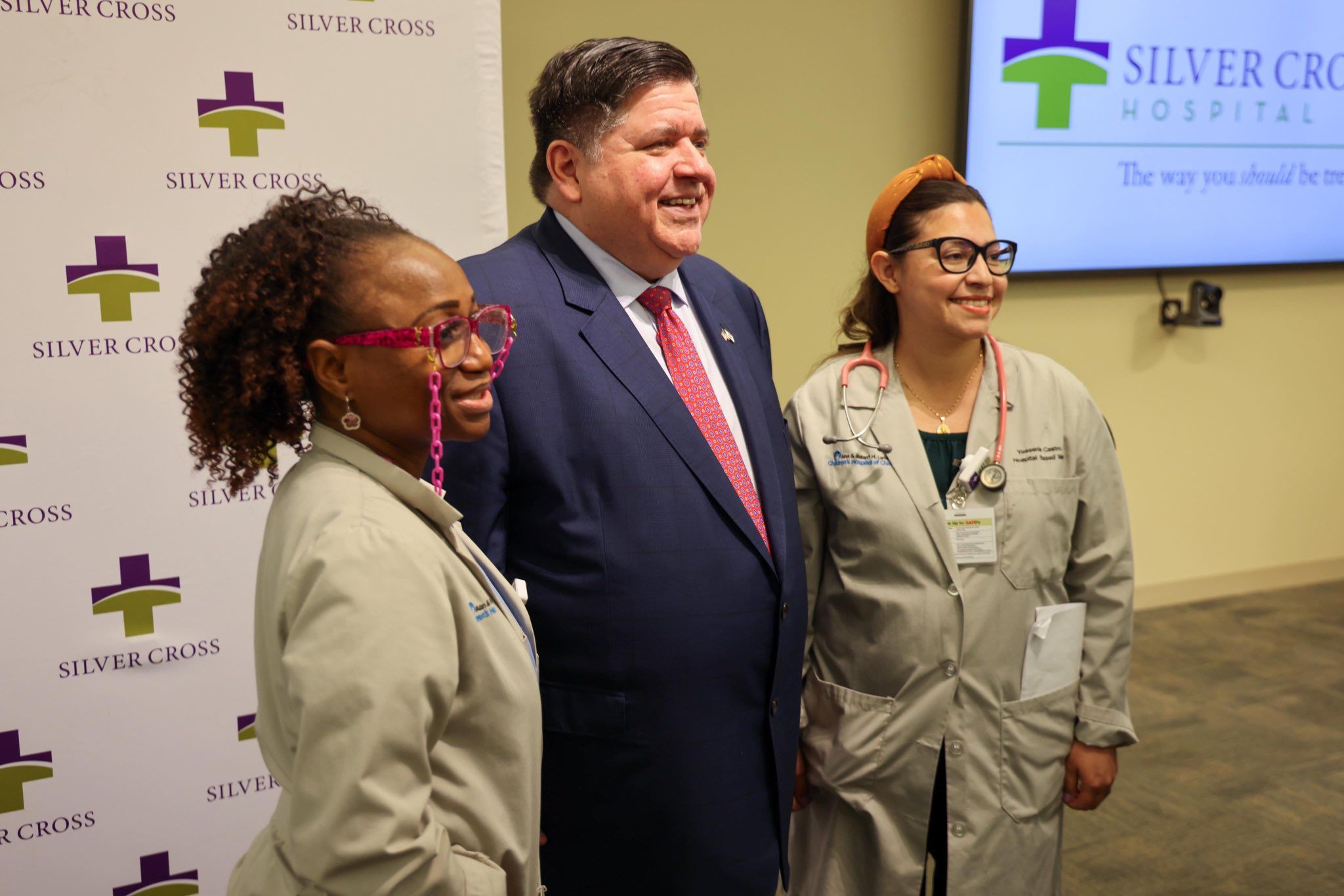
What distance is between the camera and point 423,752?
3.11ft

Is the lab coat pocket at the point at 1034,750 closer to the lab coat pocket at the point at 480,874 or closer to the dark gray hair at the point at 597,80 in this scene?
the lab coat pocket at the point at 480,874

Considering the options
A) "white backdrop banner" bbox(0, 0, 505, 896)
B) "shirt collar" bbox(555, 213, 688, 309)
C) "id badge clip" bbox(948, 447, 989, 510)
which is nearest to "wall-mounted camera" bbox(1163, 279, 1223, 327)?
"id badge clip" bbox(948, 447, 989, 510)

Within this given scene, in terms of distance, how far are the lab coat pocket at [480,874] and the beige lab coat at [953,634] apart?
2.79ft

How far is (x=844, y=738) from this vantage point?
69.6 inches

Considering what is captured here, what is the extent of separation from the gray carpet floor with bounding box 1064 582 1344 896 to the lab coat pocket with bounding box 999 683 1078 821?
36.2 inches

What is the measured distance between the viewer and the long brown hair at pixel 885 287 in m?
1.82

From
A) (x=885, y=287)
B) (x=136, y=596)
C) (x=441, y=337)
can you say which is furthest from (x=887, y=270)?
(x=136, y=596)

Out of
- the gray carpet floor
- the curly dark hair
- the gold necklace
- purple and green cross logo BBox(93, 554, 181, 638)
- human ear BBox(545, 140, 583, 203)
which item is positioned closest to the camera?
the curly dark hair

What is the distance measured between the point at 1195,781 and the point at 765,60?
102 inches

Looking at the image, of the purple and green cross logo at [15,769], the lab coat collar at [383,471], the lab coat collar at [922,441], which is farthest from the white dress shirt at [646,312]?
the purple and green cross logo at [15,769]

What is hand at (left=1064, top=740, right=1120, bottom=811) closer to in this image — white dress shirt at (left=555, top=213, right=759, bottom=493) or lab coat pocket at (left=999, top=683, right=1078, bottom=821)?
lab coat pocket at (left=999, top=683, right=1078, bottom=821)

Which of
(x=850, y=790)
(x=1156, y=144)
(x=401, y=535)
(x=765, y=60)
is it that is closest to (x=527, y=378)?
(x=401, y=535)

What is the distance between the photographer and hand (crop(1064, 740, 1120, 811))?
1788mm

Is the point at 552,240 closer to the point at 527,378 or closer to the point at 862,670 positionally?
the point at 527,378
